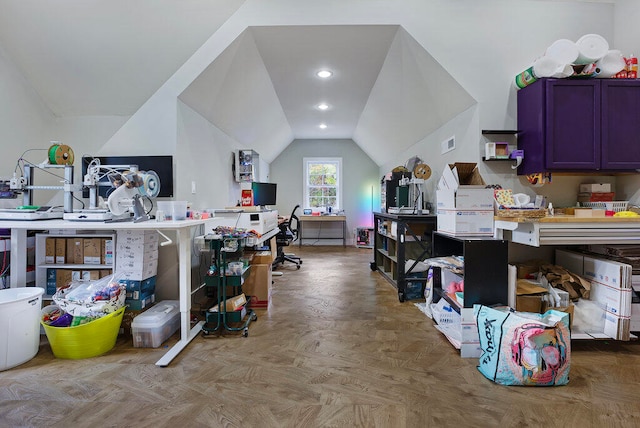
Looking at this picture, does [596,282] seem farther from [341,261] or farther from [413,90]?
[341,261]

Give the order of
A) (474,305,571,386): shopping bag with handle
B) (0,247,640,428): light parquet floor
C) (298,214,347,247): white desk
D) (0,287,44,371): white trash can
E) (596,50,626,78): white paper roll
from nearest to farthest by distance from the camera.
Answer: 1. (0,247,640,428): light parquet floor
2. (474,305,571,386): shopping bag with handle
3. (0,287,44,371): white trash can
4. (596,50,626,78): white paper roll
5. (298,214,347,247): white desk

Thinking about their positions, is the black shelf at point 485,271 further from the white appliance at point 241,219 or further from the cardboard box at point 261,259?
the white appliance at point 241,219

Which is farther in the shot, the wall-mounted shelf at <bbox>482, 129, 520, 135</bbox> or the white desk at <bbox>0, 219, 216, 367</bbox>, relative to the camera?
the wall-mounted shelf at <bbox>482, 129, 520, 135</bbox>

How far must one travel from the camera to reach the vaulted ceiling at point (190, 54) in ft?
8.80

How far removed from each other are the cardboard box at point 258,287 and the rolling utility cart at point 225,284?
15.9 inches

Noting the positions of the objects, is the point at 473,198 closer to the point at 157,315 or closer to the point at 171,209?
the point at 171,209

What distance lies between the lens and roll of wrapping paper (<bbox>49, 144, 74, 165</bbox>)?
7.64ft

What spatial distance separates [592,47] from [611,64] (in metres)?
0.23

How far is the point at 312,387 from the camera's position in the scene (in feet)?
5.69

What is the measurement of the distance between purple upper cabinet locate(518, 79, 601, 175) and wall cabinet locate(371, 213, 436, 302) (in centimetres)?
122

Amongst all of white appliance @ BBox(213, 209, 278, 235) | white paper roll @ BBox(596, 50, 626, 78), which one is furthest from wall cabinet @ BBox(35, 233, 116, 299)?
white paper roll @ BBox(596, 50, 626, 78)

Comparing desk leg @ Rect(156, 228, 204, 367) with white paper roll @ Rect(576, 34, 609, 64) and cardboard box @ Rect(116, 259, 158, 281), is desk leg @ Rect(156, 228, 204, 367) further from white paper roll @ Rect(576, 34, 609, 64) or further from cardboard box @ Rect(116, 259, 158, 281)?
white paper roll @ Rect(576, 34, 609, 64)

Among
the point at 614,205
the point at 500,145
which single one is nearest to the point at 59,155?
the point at 500,145

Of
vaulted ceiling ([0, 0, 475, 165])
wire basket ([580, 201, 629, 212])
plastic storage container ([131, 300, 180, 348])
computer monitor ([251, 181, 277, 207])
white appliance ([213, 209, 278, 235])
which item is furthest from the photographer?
computer monitor ([251, 181, 277, 207])
